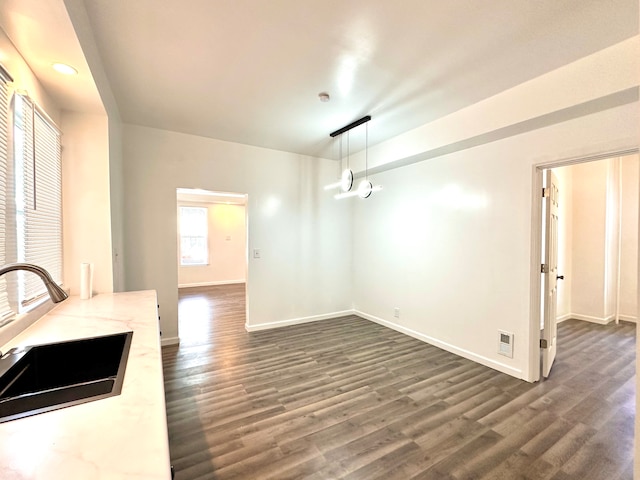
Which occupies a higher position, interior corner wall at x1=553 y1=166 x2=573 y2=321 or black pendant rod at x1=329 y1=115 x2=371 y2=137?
black pendant rod at x1=329 y1=115 x2=371 y2=137

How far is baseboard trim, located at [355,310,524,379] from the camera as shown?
9.74ft

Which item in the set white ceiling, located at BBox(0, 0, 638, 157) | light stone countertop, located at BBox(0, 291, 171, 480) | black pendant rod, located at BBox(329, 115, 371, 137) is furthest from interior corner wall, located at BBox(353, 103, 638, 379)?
light stone countertop, located at BBox(0, 291, 171, 480)

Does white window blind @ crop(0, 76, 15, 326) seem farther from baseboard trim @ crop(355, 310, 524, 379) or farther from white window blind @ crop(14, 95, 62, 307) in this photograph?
baseboard trim @ crop(355, 310, 524, 379)

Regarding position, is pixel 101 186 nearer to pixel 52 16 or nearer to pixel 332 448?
pixel 52 16

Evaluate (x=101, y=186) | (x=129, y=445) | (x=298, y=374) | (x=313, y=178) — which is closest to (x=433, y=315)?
(x=298, y=374)

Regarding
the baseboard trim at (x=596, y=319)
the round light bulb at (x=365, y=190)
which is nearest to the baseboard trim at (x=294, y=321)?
the round light bulb at (x=365, y=190)

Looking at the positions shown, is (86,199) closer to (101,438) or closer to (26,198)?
(26,198)

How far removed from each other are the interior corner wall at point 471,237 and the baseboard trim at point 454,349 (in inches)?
0.4

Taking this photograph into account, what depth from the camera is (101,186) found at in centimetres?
249

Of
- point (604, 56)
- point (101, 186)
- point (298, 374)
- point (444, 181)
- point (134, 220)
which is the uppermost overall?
point (604, 56)

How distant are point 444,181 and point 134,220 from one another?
13.1 feet

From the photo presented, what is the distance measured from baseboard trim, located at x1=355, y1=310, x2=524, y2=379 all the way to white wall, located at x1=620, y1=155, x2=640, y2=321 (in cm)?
345

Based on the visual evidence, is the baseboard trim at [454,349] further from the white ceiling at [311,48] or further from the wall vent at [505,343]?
the white ceiling at [311,48]

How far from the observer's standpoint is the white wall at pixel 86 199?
2.39 m
